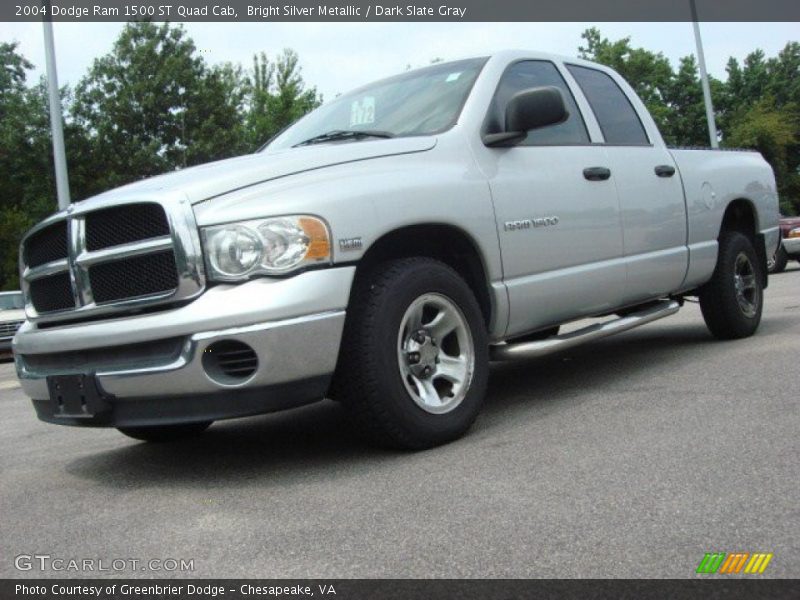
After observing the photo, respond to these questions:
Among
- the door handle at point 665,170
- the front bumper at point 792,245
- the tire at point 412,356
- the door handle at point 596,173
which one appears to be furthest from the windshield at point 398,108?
the front bumper at point 792,245

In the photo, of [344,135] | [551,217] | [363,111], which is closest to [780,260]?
[551,217]

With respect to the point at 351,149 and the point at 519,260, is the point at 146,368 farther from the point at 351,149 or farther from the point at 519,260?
the point at 519,260

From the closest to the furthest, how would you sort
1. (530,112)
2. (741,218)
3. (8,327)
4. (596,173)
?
(530,112), (596,173), (741,218), (8,327)

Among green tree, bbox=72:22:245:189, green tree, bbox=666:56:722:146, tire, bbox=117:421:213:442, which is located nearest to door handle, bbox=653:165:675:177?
tire, bbox=117:421:213:442

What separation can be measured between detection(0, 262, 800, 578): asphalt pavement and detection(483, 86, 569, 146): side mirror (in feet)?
4.49

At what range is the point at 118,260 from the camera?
12.2 ft

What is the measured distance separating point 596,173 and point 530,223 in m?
0.74

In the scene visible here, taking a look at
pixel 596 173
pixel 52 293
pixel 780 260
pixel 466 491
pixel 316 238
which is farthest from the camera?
pixel 780 260

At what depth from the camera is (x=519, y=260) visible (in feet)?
14.8

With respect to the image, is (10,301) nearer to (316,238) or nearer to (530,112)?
(530,112)

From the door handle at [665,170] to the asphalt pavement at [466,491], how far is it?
1241mm

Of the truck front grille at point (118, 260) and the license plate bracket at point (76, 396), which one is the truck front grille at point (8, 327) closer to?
the truck front grille at point (118, 260)

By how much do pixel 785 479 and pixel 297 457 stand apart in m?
2.00

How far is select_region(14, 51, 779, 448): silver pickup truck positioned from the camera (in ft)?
11.6
